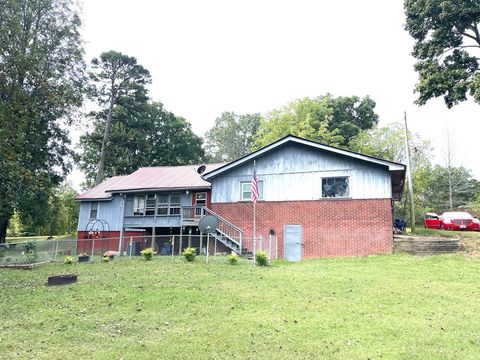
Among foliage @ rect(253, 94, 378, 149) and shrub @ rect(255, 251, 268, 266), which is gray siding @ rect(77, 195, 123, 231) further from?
foliage @ rect(253, 94, 378, 149)

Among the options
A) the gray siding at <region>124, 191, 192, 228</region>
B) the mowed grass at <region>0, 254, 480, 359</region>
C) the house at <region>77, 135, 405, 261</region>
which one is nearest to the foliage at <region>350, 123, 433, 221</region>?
the house at <region>77, 135, 405, 261</region>

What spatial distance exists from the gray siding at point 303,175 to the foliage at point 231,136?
4607 centimetres

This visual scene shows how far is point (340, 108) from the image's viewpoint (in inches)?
1777

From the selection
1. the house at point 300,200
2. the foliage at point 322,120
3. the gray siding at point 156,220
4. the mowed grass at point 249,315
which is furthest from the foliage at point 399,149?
the mowed grass at point 249,315

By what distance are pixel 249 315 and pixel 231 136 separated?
61.4 m

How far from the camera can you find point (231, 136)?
68.2 metres

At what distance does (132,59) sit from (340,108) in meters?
26.4

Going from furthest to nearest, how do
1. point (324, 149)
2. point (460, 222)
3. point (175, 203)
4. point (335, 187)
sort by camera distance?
point (175, 203)
point (460, 222)
point (324, 149)
point (335, 187)

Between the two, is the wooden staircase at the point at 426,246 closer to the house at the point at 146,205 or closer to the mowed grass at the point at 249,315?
the mowed grass at the point at 249,315

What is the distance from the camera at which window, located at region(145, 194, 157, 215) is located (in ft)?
81.9

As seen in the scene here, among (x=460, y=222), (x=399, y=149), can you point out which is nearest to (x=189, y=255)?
(x=460, y=222)

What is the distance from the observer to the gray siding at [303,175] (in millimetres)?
18078

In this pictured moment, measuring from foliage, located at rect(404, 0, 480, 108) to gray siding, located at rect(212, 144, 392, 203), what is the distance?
7376mm

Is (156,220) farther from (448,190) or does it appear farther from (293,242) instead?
(448,190)
